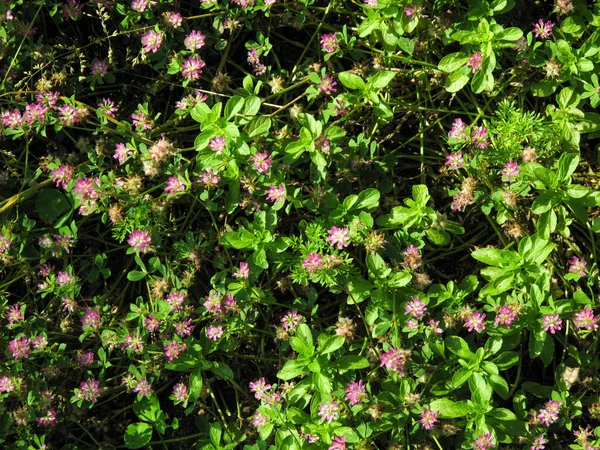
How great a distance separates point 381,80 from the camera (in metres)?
2.40

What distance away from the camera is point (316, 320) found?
2559 millimetres

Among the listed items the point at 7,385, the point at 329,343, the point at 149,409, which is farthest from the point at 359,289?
the point at 7,385

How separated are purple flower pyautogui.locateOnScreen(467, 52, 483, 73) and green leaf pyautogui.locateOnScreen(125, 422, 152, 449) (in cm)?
163

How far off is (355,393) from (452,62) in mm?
1131

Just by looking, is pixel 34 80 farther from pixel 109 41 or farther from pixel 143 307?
pixel 143 307

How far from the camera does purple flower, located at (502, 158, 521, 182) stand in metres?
2.34

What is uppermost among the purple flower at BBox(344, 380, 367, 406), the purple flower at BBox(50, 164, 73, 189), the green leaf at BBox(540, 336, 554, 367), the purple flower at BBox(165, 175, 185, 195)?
the purple flower at BBox(165, 175, 185, 195)

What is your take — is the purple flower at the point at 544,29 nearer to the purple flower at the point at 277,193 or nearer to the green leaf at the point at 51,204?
the purple flower at the point at 277,193

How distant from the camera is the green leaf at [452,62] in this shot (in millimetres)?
2457

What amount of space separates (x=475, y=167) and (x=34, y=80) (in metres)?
1.57

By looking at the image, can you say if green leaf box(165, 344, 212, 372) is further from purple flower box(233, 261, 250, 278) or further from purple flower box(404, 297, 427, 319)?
purple flower box(404, 297, 427, 319)

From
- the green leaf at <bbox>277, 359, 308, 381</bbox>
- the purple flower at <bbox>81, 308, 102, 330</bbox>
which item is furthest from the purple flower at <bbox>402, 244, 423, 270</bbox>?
the purple flower at <bbox>81, 308, 102, 330</bbox>

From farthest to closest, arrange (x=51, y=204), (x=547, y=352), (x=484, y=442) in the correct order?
(x=51, y=204) < (x=547, y=352) < (x=484, y=442)

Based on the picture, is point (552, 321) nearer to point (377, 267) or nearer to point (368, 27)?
point (377, 267)
